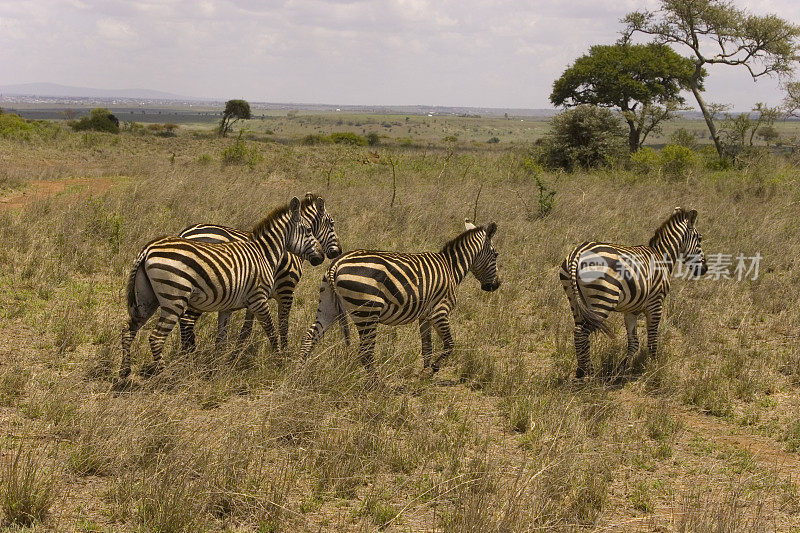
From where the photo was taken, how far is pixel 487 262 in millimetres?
8125

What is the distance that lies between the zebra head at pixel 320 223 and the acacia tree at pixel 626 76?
103ft

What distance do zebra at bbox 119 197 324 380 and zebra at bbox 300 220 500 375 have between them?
0.73 metres

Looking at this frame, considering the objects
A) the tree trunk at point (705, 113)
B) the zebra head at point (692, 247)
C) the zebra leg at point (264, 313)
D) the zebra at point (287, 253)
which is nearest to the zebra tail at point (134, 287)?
the zebra leg at point (264, 313)

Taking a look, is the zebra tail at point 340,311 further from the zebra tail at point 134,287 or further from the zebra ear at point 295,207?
the zebra tail at point 134,287

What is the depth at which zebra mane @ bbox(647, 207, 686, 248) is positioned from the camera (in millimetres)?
8414

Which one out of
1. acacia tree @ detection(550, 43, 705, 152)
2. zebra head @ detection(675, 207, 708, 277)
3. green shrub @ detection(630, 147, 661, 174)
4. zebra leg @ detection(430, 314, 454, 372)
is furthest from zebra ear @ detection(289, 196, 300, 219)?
acacia tree @ detection(550, 43, 705, 152)

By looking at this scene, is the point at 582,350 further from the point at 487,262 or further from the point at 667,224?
the point at 667,224

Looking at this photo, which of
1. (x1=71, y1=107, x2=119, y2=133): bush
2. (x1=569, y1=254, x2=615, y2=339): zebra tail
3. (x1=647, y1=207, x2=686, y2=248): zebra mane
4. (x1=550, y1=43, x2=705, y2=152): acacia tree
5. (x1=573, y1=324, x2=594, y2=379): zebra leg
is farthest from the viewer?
(x1=71, y1=107, x2=119, y2=133): bush

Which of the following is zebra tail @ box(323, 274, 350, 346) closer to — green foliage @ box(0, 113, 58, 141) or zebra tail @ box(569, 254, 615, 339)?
zebra tail @ box(569, 254, 615, 339)

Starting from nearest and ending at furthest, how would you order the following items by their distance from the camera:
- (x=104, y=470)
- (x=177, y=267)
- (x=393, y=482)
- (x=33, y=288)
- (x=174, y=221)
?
(x=104, y=470)
(x=393, y=482)
(x=177, y=267)
(x=33, y=288)
(x=174, y=221)

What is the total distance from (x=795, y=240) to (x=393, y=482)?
1130 centimetres

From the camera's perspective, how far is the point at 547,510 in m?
4.32

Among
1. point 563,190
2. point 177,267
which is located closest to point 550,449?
point 177,267

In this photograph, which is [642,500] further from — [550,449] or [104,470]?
[104,470]
